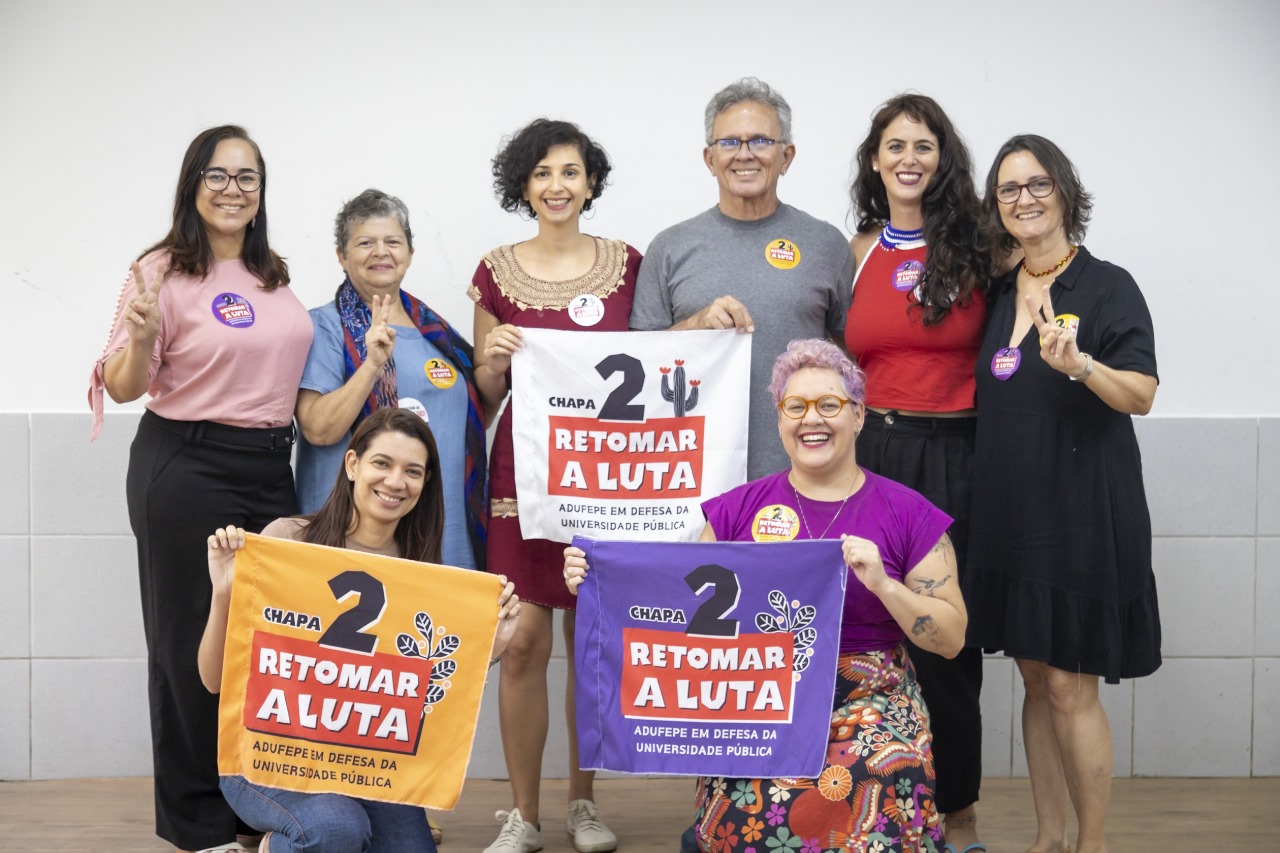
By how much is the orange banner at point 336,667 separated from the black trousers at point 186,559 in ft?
1.88

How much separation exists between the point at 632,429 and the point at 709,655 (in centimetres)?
80

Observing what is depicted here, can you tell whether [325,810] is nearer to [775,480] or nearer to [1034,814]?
[775,480]

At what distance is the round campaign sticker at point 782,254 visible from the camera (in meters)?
3.19

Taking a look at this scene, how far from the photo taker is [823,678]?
254 cm

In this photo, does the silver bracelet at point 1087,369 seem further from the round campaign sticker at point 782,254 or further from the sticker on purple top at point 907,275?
the round campaign sticker at point 782,254

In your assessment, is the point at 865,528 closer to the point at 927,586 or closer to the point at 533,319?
the point at 927,586

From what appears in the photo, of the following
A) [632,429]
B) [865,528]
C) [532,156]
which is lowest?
[865,528]

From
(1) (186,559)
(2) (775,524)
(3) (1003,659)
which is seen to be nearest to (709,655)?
(2) (775,524)

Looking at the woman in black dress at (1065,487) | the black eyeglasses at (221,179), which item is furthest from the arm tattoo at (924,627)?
the black eyeglasses at (221,179)

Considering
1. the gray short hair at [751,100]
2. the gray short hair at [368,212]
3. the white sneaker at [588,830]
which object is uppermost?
the gray short hair at [751,100]

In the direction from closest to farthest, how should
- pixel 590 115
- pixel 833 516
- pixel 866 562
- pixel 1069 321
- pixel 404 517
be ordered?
pixel 866 562 < pixel 833 516 < pixel 404 517 < pixel 1069 321 < pixel 590 115

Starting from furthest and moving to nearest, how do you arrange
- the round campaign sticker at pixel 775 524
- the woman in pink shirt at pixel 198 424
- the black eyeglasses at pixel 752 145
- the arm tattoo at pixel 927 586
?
the black eyeglasses at pixel 752 145
the woman in pink shirt at pixel 198 424
the round campaign sticker at pixel 775 524
the arm tattoo at pixel 927 586

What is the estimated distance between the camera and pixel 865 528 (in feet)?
8.52

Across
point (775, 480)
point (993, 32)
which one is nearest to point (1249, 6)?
point (993, 32)
